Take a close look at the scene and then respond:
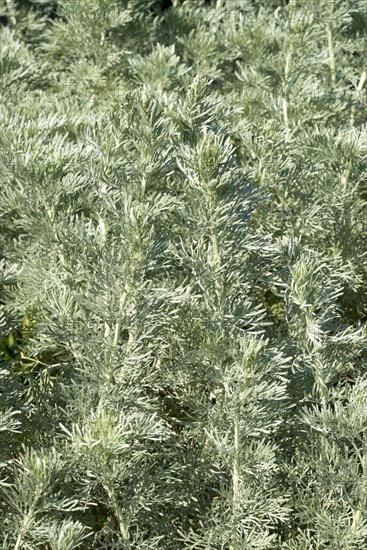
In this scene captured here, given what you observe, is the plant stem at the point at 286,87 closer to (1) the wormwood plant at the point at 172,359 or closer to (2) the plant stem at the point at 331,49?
(1) the wormwood plant at the point at 172,359

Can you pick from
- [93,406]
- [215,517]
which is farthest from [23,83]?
[215,517]

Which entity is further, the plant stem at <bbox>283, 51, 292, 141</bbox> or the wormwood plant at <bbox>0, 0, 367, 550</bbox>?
the plant stem at <bbox>283, 51, 292, 141</bbox>

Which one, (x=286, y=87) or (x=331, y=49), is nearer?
(x=286, y=87)

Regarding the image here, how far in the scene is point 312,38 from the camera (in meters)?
2.98

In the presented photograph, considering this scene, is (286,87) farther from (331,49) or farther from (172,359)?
(172,359)

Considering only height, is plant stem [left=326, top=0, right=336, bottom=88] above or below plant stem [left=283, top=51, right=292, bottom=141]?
below

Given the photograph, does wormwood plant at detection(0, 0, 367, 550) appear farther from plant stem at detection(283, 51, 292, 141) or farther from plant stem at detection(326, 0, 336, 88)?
plant stem at detection(326, 0, 336, 88)

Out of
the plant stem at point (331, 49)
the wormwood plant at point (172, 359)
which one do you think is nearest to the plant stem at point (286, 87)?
the wormwood plant at point (172, 359)

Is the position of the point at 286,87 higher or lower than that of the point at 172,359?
higher

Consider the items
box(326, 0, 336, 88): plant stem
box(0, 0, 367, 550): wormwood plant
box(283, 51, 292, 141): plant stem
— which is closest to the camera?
box(0, 0, 367, 550): wormwood plant

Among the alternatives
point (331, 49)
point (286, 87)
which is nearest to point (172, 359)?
point (286, 87)

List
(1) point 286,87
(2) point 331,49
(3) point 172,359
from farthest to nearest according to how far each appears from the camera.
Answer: (2) point 331,49, (1) point 286,87, (3) point 172,359

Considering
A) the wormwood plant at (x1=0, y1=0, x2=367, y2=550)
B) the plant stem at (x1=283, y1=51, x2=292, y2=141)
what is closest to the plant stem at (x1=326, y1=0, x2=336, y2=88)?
the plant stem at (x1=283, y1=51, x2=292, y2=141)

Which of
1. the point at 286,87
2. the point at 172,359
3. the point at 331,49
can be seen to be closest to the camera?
the point at 172,359
